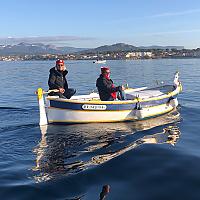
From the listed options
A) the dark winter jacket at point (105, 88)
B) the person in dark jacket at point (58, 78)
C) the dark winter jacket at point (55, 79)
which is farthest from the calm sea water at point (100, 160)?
the dark winter jacket at point (55, 79)

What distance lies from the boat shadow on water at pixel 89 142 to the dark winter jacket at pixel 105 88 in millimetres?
1264

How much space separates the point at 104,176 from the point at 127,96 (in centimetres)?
824

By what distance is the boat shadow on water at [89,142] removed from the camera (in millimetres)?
8220

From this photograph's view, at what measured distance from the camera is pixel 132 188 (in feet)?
21.9

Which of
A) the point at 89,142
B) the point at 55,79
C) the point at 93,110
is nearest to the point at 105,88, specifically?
the point at 93,110

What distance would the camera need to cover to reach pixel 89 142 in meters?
10.5

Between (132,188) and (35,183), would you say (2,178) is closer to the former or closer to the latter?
(35,183)

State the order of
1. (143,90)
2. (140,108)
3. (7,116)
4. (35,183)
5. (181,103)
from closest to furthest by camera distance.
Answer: (35,183), (140,108), (7,116), (143,90), (181,103)

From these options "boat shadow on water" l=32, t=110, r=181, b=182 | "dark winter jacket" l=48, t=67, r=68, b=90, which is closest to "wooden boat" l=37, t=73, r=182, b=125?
"boat shadow on water" l=32, t=110, r=181, b=182

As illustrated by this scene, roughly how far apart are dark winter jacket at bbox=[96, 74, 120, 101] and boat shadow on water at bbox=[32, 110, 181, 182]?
126cm

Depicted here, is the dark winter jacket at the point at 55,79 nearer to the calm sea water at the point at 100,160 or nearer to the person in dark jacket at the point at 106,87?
the person in dark jacket at the point at 106,87

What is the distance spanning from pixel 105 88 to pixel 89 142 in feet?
11.3

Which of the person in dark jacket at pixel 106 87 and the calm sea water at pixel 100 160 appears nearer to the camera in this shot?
the calm sea water at pixel 100 160

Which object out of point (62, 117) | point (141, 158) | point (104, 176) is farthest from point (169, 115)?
point (104, 176)
